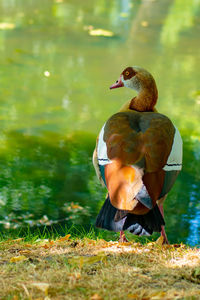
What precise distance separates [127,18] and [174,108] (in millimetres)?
6996

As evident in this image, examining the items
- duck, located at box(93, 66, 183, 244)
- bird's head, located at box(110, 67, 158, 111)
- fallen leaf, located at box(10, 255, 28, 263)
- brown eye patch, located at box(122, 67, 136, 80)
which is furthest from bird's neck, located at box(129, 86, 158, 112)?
fallen leaf, located at box(10, 255, 28, 263)

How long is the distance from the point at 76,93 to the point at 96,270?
20.2 ft

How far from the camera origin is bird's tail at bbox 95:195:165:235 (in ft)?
11.7

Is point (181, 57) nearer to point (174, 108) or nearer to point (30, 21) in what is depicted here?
point (174, 108)

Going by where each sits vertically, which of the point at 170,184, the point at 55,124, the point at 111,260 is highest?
the point at 170,184

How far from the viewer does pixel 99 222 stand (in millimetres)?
3643

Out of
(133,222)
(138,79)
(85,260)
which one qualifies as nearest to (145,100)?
(138,79)

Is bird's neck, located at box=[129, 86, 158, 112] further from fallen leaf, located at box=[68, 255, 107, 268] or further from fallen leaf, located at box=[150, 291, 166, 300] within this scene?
fallen leaf, located at box=[150, 291, 166, 300]

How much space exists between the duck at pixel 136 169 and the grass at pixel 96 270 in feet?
0.81

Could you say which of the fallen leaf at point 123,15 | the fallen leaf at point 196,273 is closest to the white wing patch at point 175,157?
the fallen leaf at point 196,273

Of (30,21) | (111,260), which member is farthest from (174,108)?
(30,21)

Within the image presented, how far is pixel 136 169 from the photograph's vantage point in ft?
11.6

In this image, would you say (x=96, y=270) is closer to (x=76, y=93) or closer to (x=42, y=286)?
(x=42, y=286)

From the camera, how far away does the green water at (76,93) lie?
223 inches
